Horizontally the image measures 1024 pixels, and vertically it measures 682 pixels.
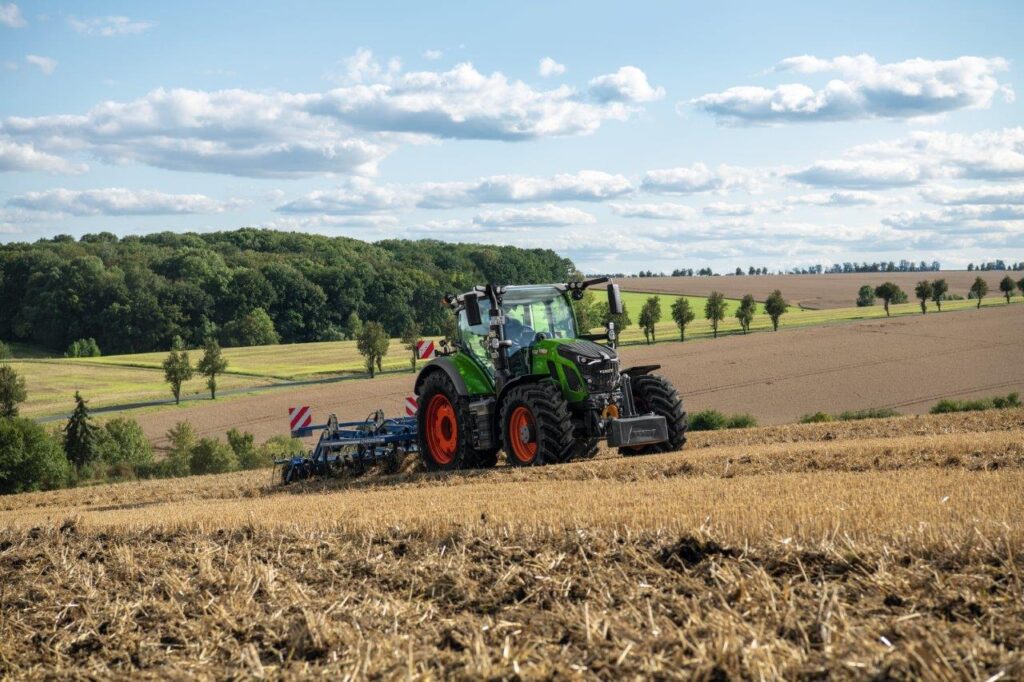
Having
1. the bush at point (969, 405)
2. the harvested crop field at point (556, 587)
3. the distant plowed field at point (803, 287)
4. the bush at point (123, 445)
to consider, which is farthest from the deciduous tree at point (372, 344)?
the harvested crop field at point (556, 587)

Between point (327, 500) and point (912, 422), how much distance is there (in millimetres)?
9294

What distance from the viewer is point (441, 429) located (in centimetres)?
1473

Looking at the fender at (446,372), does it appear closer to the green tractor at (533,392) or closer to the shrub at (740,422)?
the green tractor at (533,392)

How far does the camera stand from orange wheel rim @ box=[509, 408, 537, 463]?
516 inches

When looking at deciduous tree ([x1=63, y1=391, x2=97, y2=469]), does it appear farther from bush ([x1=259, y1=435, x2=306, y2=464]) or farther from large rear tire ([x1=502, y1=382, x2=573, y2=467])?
large rear tire ([x1=502, y1=382, x2=573, y2=467])

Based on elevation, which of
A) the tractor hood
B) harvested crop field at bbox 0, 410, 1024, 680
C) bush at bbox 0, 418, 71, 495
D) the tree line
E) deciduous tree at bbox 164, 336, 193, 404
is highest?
the tree line

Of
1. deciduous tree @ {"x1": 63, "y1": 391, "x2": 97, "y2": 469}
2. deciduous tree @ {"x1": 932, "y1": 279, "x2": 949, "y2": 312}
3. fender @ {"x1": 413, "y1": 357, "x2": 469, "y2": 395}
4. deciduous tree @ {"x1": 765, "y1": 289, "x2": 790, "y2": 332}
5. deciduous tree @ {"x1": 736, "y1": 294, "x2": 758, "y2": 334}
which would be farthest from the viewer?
deciduous tree @ {"x1": 932, "y1": 279, "x2": 949, "y2": 312}

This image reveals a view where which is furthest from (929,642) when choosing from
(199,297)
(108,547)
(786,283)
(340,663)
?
(786,283)

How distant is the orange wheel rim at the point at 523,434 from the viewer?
43.0ft

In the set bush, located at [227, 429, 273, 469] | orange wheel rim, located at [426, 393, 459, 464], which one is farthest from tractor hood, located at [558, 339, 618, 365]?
bush, located at [227, 429, 273, 469]

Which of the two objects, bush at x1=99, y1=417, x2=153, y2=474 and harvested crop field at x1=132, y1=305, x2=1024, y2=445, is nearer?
bush at x1=99, y1=417, x2=153, y2=474

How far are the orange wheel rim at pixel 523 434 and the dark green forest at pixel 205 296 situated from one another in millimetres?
53736

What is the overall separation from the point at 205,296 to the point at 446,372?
61972 mm

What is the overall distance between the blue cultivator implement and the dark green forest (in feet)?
169
